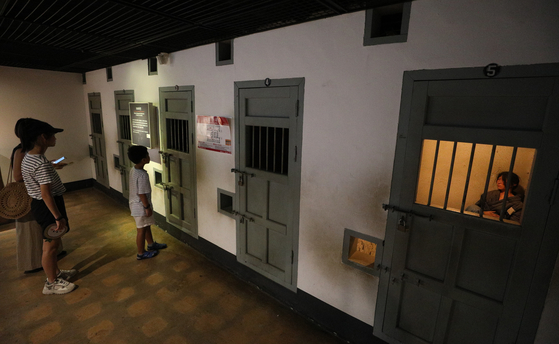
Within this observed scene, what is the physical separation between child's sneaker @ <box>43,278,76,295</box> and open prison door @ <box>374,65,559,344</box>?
12.0ft

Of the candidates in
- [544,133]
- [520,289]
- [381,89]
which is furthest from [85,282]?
[544,133]

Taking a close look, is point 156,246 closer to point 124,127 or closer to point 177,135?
point 177,135

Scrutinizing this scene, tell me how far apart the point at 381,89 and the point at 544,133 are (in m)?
→ 1.08

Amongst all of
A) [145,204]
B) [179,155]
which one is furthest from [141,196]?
[179,155]

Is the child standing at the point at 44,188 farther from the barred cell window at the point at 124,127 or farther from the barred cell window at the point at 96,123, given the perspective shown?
the barred cell window at the point at 96,123

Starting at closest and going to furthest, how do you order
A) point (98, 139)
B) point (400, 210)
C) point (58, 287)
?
point (400, 210), point (58, 287), point (98, 139)

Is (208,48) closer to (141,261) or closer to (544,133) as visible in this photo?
(141,261)

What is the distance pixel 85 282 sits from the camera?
3670mm

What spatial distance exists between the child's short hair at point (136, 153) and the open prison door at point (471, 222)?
129 inches

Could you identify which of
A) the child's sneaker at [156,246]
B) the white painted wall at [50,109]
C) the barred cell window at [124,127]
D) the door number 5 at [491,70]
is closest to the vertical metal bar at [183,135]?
the child's sneaker at [156,246]

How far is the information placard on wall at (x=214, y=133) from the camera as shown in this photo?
3.62 m

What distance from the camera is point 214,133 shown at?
12.4 ft

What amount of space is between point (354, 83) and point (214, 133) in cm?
206

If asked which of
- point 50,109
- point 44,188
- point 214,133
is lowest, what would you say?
point 44,188
